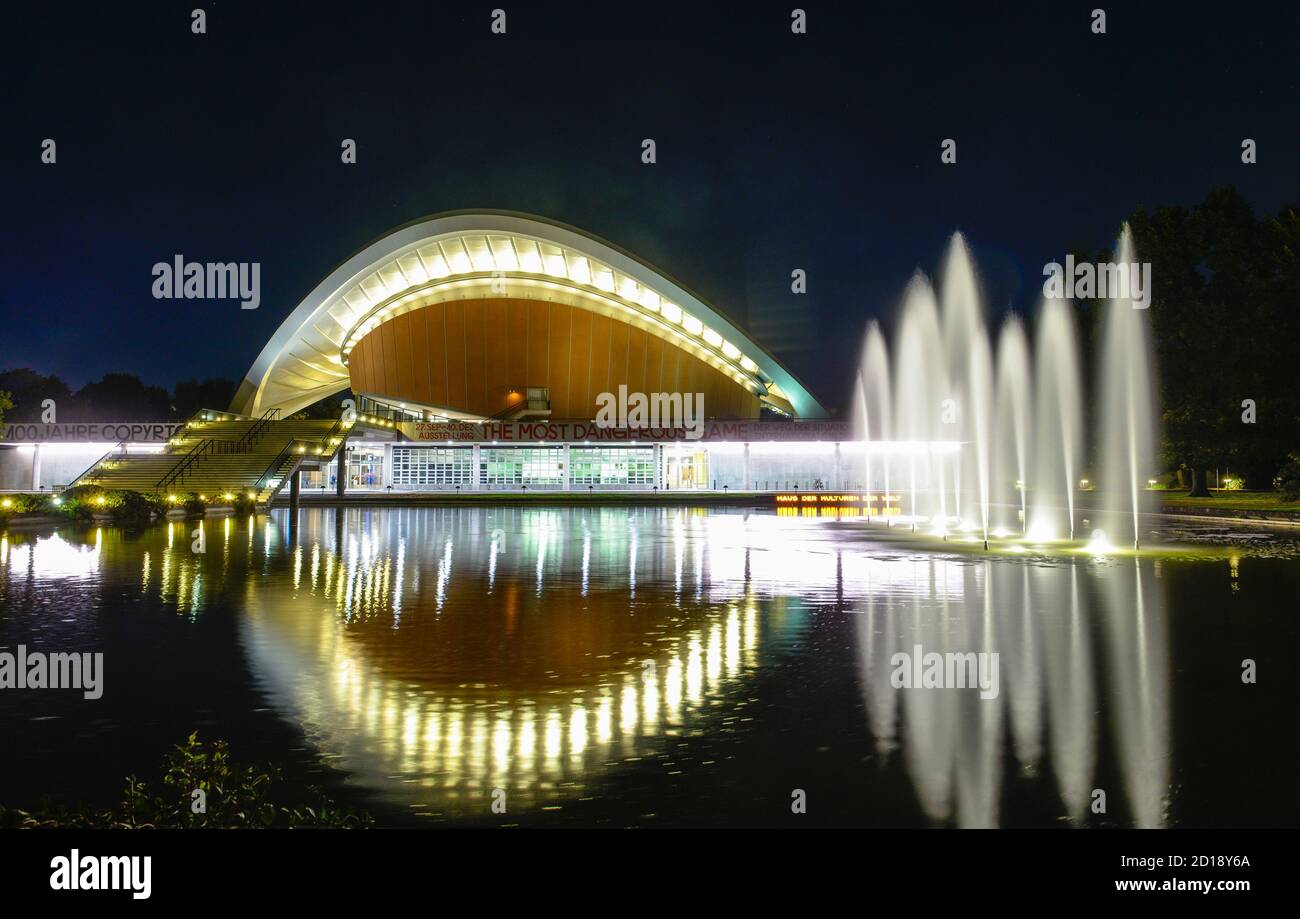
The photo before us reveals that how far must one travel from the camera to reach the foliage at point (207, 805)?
416 cm

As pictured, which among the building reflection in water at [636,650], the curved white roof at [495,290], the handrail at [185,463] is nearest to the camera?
the building reflection in water at [636,650]

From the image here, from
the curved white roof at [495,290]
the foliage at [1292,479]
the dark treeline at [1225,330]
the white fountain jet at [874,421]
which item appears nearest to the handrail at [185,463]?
the curved white roof at [495,290]

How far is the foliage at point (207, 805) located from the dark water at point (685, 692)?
23cm

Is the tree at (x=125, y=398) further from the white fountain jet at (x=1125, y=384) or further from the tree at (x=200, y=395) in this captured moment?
the white fountain jet at (x=1125, y=384)

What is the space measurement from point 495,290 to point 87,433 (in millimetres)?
22196

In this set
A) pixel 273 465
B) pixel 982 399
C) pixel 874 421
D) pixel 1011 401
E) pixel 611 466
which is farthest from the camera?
pixel 1011 401

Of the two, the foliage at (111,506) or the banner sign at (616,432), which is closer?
the foliage at (111,506)

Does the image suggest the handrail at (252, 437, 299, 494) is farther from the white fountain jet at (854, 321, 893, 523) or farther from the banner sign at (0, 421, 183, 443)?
the white fountain jet at (854, 321, 893, 523)

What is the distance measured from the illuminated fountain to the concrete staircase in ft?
78.3

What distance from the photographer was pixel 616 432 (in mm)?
47969

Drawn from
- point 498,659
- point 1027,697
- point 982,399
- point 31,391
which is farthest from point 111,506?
point 31,391

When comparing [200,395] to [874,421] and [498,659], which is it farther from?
[498,659]

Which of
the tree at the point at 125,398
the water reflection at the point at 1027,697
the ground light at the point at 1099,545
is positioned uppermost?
the tree at the point at 125,398

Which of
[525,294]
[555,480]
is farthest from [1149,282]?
[525,294]
